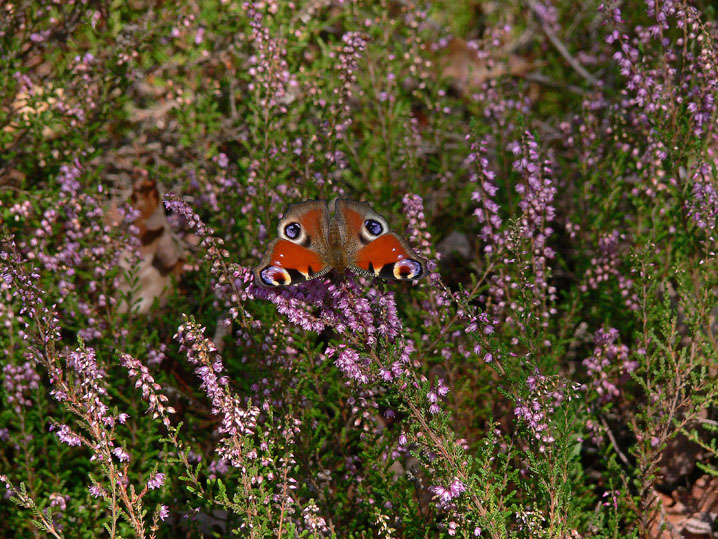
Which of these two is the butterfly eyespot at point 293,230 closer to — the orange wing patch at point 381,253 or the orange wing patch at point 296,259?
the orange wing patch at point 296,259

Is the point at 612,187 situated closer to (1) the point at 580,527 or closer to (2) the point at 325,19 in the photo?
(1) the point at 580,527

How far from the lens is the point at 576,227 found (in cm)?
607

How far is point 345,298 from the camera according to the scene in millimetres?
4047

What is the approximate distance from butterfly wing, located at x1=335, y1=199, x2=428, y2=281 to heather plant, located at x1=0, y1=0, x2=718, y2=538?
16cm

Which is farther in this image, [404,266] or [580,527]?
[580,527]

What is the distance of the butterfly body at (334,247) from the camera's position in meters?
4.07

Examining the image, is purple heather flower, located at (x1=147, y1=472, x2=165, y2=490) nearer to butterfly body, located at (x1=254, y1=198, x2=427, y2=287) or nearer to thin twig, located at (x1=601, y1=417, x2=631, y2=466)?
butterfly body, located at (x1=254, y1=198, x2=427, y2=287)

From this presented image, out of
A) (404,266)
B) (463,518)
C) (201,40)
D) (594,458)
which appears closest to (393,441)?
(463,518)

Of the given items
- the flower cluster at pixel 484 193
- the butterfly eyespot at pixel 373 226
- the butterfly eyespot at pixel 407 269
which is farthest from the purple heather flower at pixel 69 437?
the flower cluster at pixel 484 193

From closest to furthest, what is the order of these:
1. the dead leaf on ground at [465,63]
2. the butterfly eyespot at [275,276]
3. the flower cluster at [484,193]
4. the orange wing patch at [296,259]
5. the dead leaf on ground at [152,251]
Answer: the butterfly eyespot at [275,276] → the orange wing patch at [296,259] → the flower cluster at [484,193] → the dead leaf on ground at [152,251] → the dead leaf on ground at [465,63]

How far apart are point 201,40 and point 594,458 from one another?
5.67m

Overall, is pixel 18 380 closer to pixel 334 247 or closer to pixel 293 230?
pixel 293 230

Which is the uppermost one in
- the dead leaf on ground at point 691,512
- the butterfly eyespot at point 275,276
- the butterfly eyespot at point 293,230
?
the butterfly eyespot at point 293,230

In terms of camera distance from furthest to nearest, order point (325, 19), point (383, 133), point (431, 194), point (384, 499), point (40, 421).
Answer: point (325, 19)
point (431, 194)
point (383, 133)
point (40, 421)
point (384, 499)
